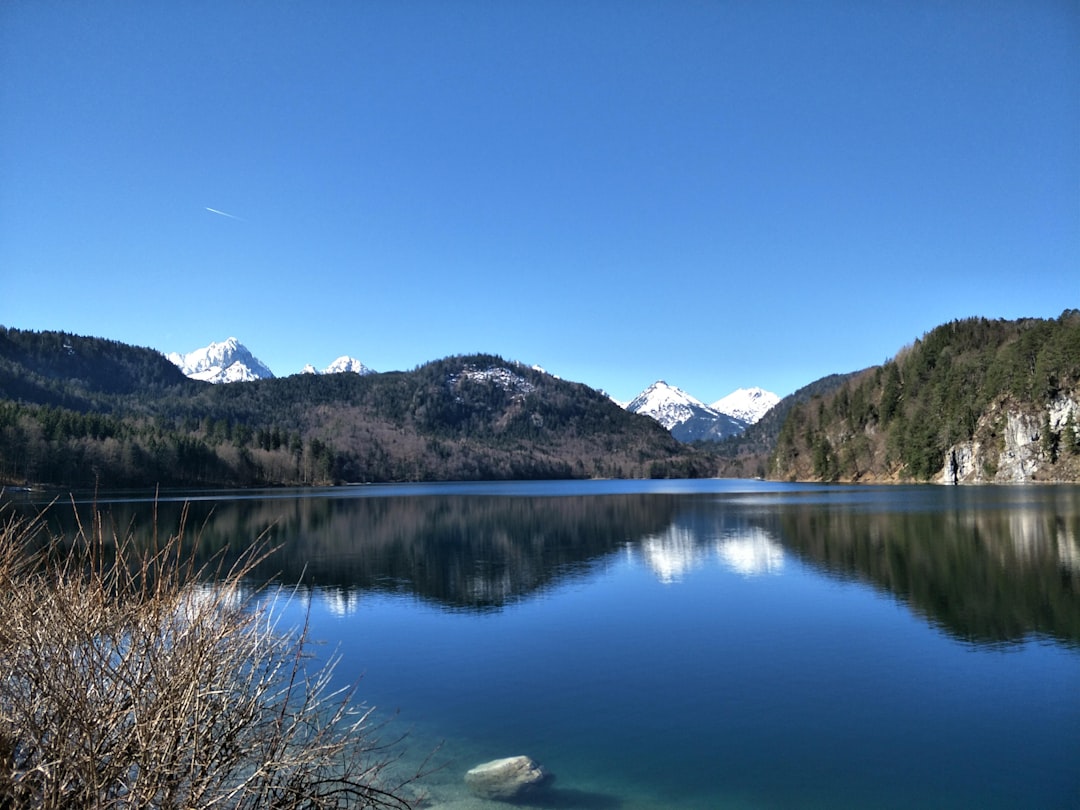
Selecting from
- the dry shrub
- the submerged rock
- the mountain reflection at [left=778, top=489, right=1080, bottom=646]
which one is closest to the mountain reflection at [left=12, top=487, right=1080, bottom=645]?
the mountain reflection at [left=778, top=489, right=1080, bottom=646]

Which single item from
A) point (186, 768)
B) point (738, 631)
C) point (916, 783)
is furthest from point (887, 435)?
point (186, 768)

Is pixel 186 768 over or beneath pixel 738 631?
over

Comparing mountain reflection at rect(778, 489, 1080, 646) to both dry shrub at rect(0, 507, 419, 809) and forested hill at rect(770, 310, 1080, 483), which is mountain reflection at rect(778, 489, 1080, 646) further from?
forested hill at rect(770, 310, 1080, 483)

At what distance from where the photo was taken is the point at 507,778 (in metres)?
12.4

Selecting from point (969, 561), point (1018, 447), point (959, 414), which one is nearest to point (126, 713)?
point (969, 561)

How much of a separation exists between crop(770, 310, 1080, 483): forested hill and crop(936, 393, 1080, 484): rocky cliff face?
6.0 inches

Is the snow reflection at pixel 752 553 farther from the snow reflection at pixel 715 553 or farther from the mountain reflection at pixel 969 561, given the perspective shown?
the mountain reflection at pixel 969 561

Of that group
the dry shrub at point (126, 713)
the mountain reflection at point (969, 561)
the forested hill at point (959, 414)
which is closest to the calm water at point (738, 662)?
the mountain reflection at point (969, 561)

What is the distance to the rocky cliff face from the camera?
107438mm

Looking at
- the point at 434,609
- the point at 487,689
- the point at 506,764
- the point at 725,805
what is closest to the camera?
the point at 725,805

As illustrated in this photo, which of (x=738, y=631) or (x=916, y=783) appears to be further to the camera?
(x=738, y=631)

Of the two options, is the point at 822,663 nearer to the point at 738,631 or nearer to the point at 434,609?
the point at 738,631

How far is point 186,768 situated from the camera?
664 cm

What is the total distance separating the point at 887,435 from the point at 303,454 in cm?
13359
